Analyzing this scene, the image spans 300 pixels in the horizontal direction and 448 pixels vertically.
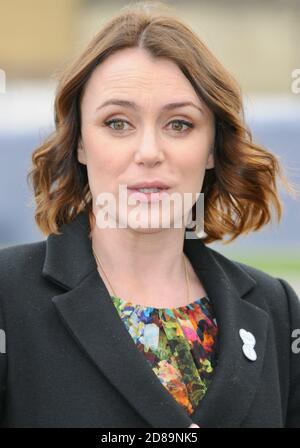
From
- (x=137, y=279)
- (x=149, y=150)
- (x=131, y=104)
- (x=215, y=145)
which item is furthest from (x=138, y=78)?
(x=137, y=279)

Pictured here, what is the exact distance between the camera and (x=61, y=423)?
5.71 feet

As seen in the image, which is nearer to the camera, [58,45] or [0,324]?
[0,324]

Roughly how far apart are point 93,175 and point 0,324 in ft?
1.27

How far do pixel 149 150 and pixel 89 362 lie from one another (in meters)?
0.45

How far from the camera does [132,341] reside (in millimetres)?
1818

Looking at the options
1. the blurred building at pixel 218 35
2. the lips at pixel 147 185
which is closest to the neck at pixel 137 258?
the lips at pixel 147 185

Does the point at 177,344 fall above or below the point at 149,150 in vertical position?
below

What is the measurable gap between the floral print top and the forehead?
46cm

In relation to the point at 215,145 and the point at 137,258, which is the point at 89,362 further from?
the point at 215,145

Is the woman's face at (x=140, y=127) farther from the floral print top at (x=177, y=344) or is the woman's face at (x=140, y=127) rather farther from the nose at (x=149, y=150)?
the floral print top at (x=177, y=344)

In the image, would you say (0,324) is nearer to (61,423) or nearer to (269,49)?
(61,423)

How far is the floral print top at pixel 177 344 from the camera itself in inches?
73.8
